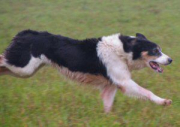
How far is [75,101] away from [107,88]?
0.58m

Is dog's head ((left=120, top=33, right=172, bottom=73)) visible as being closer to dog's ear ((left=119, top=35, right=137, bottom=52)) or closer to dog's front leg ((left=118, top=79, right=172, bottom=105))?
dog's ear ((left=119, top=35, right=137, bottom=52))

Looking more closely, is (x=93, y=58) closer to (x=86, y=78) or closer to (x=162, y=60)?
(x=86, y=78)

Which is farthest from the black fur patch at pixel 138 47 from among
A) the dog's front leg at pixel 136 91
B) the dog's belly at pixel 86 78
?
the dog's belly at pixel 86 78

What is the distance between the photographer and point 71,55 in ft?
19.0

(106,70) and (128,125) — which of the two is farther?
(106,70)

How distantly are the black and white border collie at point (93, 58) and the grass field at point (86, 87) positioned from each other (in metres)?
0.36

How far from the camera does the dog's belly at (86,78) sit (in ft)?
19.2

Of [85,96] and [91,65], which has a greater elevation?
[91,65]

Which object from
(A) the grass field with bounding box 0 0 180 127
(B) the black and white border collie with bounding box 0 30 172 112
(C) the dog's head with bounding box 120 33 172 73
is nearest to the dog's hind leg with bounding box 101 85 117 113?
(B) the black and white border collie with bounding box 0 30 172 112

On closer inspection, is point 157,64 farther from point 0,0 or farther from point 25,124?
point 0,0

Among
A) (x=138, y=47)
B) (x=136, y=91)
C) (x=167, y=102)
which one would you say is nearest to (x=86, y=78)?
(x=136, y=91)

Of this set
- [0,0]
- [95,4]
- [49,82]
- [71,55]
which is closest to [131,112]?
[71,55]

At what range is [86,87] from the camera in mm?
6266

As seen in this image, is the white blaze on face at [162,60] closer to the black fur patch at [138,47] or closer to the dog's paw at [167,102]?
the black fur patch at [138,47]
